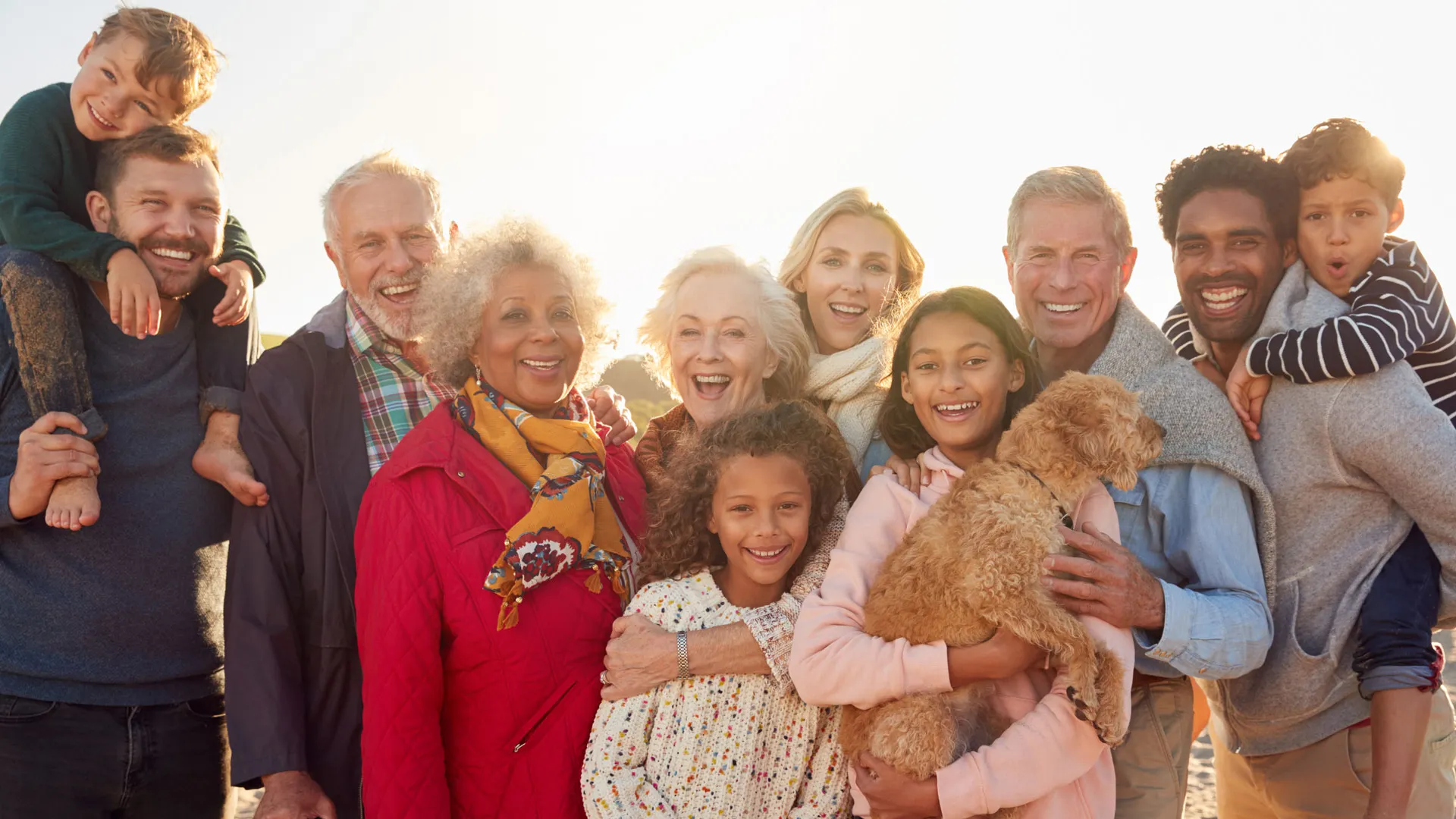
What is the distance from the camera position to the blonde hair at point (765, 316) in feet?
14.1

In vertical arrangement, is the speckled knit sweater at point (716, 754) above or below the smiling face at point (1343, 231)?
below

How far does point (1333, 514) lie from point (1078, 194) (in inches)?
64.1

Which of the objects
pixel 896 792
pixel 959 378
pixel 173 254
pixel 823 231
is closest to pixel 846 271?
pixel 823 231

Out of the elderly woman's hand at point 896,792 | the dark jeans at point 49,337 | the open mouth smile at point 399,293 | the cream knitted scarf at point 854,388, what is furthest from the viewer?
the open mouth smile at point 399,293

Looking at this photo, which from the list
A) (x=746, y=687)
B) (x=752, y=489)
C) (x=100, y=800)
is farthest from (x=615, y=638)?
(x=100, y=800)

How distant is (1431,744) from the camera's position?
3756 millimetres

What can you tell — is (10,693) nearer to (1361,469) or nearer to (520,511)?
(520,511)

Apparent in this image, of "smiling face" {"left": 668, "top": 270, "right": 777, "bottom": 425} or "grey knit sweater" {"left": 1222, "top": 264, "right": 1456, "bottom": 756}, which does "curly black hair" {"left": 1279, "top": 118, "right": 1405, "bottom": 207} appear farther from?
"smiling face" {"left": 668, "top": 270, "right": 777, "bottom": 425}

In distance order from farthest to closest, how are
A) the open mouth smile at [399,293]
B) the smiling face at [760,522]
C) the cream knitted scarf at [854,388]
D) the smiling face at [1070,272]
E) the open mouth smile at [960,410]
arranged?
the open mouth smile at [399,293] < the cream knitted scarf at [854,388] < the smiling face at [1070,272] < the open mouth smile at [960,410] < the smiling face at [760,522]

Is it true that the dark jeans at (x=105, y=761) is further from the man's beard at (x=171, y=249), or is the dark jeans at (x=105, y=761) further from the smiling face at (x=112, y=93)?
the smiling face at (x=112, y=93)

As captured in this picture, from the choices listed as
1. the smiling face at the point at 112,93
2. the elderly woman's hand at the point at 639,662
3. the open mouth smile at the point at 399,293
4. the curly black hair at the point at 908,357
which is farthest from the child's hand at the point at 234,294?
the curly black hair at the point at 908,357

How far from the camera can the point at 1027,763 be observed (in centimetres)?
304

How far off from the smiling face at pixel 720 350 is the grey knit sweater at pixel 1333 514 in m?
2.11

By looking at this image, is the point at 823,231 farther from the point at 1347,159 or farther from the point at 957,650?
the point at 957,650
